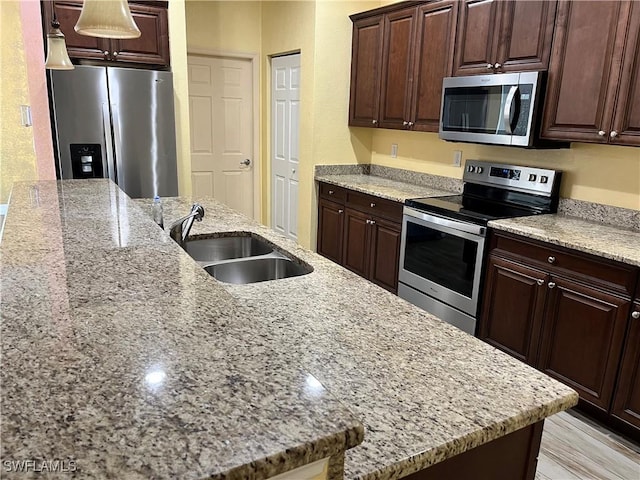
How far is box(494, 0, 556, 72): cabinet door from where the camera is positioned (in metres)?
2.79

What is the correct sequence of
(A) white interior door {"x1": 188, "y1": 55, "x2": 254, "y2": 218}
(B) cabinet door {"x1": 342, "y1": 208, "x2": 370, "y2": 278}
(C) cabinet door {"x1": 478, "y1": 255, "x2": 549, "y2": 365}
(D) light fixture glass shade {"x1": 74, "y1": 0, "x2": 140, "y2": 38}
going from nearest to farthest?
(D) light fixture glass shade {"x1": 74, "y1": 0, "x2": 140, "y2": 38}, (C) cabinet door {"x1": 478, "y1": 255, "x2": 549, "y2": 365}, (B) cabinet door {"x1": 342, "y1": 208, "x2": 370, "y2": 278}, (A) white interior door {"x1": 188, "y1": 55, "x2": 254, "y2": 218}

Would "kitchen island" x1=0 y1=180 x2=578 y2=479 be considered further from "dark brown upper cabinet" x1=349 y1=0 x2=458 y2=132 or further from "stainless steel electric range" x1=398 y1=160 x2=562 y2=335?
"dark brown upper cabinet" x1=349 y1=0 x2=458 y2=132

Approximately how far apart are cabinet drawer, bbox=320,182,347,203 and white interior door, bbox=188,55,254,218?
1368 millimetres

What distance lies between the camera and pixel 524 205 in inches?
127

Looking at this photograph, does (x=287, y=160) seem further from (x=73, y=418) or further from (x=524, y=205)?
(x=73, y=418)

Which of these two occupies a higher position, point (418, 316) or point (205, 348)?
point (205, 348)

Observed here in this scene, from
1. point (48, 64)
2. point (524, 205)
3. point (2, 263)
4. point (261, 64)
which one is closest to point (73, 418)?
point (2, 263)

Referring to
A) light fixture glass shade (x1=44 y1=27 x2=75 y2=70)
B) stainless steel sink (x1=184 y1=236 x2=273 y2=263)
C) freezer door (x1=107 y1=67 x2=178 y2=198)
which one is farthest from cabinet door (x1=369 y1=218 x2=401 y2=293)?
light fixture glass shade (x1=44 y1=27 x2=75 y2=70)

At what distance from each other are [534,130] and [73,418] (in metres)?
2.92

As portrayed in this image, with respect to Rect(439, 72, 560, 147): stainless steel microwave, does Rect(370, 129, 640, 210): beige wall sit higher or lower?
lower

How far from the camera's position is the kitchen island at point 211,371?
20.0 inches

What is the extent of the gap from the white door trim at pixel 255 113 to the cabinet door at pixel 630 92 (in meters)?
3.76

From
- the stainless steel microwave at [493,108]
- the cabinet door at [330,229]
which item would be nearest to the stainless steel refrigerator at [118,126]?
the cabinet door at [330,229]

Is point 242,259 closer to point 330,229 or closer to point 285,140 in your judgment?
point 330,229
